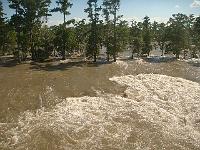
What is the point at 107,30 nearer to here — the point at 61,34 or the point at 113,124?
the point at 61,34

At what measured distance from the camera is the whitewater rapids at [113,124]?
18.6m

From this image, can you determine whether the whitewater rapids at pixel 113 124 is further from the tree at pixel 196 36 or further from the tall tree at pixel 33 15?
the tree at pixel 196 36

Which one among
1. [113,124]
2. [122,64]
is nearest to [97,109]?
[113,124]

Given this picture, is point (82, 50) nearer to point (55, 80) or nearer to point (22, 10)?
point (22, 10)

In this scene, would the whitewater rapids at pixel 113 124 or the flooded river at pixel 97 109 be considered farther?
the flooded river at pixel 97 109

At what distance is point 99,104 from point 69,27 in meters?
26.9

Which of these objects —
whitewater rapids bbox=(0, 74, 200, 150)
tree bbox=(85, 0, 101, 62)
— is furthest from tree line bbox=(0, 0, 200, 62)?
whitewater rapids bbox=(0, 74, 200, 150)

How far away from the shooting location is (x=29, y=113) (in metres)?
23.5

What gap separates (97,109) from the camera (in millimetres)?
24500

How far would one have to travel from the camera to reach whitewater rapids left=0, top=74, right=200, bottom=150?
1859 centimetres

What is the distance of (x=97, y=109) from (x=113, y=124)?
3314mm

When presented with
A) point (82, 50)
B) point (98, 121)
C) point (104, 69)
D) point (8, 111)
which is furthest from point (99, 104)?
point (82, 50)

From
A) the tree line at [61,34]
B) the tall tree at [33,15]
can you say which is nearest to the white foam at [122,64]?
the tree line at [61,34]

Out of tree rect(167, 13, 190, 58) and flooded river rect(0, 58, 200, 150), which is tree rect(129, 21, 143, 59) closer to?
tree rect(167, 13, 190, 58)
